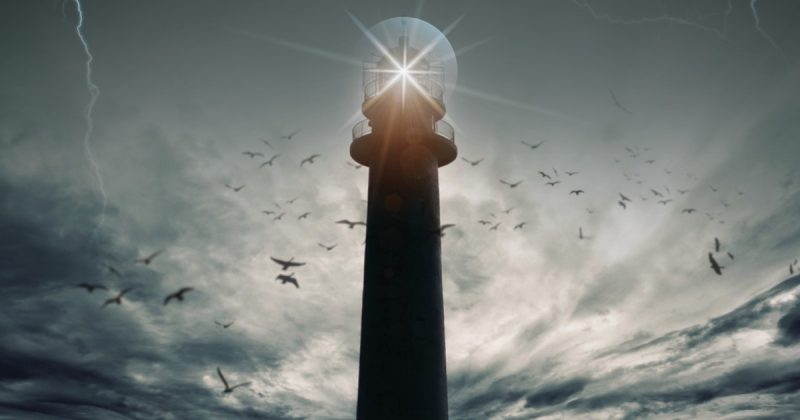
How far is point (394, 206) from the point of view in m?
23.4

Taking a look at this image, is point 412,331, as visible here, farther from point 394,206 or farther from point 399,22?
point 399,22

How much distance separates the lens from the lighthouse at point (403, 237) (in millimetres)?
20031

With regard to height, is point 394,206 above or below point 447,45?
below

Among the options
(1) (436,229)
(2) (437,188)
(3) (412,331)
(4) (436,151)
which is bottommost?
(3) (412,331)

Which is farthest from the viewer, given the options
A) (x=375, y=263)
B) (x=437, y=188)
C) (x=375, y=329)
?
(x=437, y=188)

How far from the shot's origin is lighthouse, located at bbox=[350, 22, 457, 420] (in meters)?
20.0

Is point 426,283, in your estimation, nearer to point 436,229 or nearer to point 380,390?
point 436,229

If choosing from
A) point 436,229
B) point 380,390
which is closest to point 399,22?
point 436,229

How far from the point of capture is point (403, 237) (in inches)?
889

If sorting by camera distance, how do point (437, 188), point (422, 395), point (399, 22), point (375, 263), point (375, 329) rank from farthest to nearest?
point (399, 22)
point (437, 188)
point (375, 263)
point (375, 329)
point (422, 395)

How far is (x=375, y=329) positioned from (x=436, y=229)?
222 inches

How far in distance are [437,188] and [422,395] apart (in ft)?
33.0

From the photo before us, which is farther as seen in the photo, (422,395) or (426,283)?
(426,283)

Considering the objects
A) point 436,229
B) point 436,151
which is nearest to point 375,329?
point 436,229
